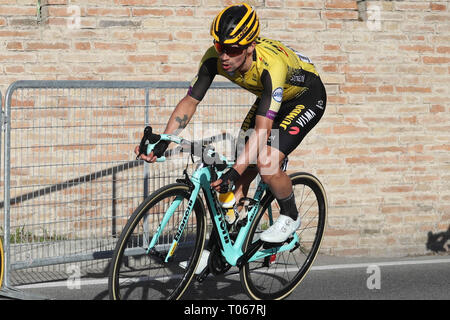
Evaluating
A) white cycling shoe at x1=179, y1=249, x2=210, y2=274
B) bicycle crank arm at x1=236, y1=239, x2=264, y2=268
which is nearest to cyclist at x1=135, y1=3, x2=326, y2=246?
bicycle crank arm at x1=236, y1=239, x2=264, y2=268

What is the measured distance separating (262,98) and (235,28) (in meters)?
0.51

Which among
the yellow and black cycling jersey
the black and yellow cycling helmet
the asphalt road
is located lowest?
the asphalt road

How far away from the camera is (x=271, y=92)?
208 inches

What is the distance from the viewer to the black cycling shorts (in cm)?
572

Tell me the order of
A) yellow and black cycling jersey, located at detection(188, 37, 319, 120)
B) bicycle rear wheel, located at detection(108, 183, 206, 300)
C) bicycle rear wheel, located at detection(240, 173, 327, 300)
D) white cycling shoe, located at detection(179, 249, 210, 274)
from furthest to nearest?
bicycle rear wheel, located at detection(240, 173, 327, 300), white cycling shoe, located at detection(179, 249, 210, 274), yellow and black cycling jersey, located at detection(188, 37, 319, 120), bicycle rear wheel, located at detection(108, 183, 206, 300)

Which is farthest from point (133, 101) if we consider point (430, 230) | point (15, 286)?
point (430, 230)

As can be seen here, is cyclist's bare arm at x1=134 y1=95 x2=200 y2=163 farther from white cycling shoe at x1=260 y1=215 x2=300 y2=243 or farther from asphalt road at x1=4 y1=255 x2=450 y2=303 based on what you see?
asphalt road at x1=4 y1=255 x2=450 y2=303

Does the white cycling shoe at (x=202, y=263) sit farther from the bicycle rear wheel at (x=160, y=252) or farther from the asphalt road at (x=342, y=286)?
the asphalt road at (x=342, y=286)

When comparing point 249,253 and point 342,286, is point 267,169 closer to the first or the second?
point 249,253

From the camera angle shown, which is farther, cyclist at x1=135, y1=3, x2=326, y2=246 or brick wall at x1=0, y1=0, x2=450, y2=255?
brick wall at x1=0, y1=0, x2=450, y2=255

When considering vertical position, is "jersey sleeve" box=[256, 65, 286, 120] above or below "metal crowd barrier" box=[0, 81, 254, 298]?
above

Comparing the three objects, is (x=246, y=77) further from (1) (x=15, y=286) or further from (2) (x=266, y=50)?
(1) (x=15, y=286)

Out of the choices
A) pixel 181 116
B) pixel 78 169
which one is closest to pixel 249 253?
pixel 181 116

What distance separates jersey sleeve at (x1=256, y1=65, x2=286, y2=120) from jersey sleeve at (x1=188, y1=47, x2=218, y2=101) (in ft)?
1.49
